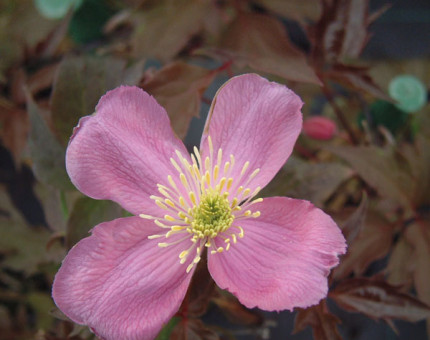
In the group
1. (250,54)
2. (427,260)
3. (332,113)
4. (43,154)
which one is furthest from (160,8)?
(427,260)

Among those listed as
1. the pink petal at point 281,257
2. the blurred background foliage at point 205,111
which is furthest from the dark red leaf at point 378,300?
the pink petal at point 281,257

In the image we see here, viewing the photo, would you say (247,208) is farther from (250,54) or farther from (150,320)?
(250,54)

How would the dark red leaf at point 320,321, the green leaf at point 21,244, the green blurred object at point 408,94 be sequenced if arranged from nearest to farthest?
the dark red leaf at point 320,321 → the green blurred object at point 408,94 → the green leaf at point 21,244

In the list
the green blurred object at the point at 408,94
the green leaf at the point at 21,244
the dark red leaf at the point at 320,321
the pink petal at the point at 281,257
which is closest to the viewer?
the pink petal at the point at 281,257

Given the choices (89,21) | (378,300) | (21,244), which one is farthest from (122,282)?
(89,21)

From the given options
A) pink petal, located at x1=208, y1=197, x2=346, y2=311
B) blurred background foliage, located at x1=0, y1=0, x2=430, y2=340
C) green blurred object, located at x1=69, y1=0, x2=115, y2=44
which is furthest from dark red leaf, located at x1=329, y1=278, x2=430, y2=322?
Result: green blurred object, located at x1=69, y1=0, x2=115, y2=44

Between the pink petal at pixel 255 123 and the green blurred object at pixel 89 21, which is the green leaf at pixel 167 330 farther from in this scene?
the green blurred object at pixel 89 21
